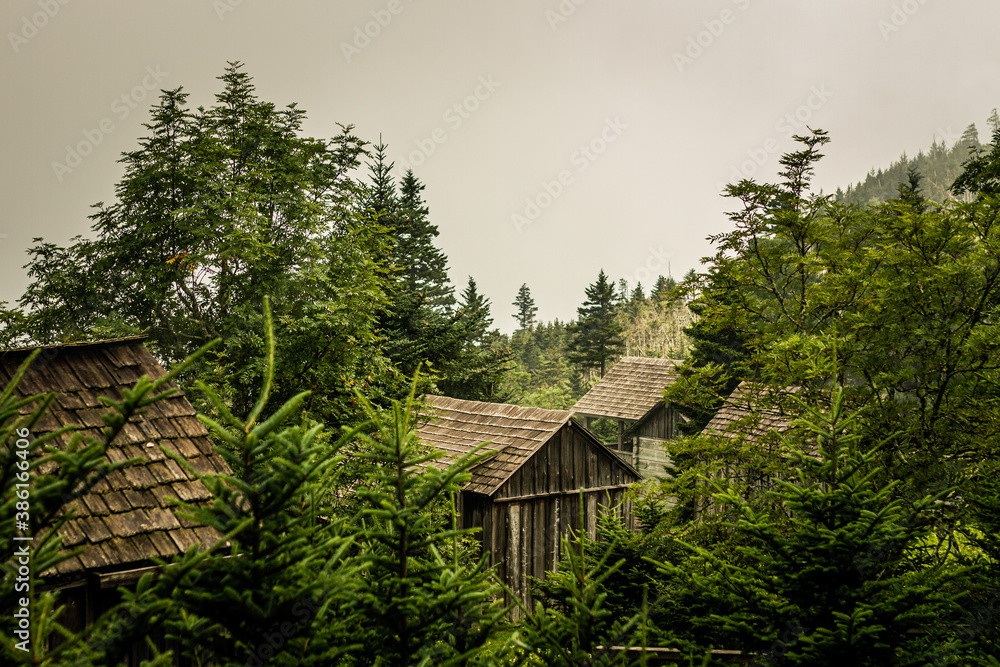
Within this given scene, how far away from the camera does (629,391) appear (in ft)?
92.9

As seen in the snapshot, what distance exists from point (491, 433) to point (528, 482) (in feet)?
6.06

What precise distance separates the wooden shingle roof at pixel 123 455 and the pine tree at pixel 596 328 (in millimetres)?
35175

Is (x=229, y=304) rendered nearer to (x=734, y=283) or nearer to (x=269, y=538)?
(x=734, y=283)

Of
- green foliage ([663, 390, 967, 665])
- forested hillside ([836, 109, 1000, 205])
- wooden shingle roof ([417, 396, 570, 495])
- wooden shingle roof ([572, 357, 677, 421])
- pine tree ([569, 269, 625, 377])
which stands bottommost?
green foliage ([663, 390, 967, 665])

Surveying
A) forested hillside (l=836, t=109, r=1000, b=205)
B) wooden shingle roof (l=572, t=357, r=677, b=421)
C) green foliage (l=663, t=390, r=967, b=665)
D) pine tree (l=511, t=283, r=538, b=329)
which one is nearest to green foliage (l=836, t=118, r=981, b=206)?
forested hillside (l=836, t=109, r=1000, b=205)

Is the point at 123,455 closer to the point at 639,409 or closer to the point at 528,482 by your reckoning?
the point at 528,482

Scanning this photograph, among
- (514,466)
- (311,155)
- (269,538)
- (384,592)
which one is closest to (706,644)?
(384,592)

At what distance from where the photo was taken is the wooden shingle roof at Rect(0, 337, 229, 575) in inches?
192

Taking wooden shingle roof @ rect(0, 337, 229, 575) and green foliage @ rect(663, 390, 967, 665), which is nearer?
green foliage @ rect(663, 390, 967, 665)

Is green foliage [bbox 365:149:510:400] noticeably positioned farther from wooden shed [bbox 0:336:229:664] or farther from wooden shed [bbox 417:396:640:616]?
wooden shed [bbox 0:336:229:664]

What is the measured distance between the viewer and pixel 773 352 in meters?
8.04

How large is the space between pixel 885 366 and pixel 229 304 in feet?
44.8

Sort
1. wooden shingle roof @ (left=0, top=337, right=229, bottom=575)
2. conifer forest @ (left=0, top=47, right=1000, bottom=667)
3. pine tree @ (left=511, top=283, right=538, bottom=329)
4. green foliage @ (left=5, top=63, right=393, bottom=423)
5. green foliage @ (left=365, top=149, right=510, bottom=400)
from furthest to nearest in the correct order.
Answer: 1. pine tree @ (left=511, top=283, right=538, bottom=329)
2. green foliage @ (left=365, top=149, right=510, bottom=400)
3. green foliage @ (left=5, top=63, right=393, bottom=423)
4. wooden shingle roof @ (left=0, top=337, right=229, bottom=575)
5. conifer forest @ (left=0, top=47, right=1000, bottom=667)

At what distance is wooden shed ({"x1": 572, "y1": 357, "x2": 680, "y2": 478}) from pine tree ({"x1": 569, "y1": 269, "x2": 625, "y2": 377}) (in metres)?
10.6
